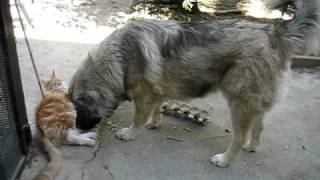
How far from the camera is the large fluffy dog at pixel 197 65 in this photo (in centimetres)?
343

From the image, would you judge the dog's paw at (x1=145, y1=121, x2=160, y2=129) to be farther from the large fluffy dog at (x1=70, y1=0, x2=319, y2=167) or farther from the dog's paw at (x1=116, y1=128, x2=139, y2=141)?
the large fluffy dog at (x1=70, y1=0, x2=319, y2=167)

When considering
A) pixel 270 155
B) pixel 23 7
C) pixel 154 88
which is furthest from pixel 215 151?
pixel 23 7

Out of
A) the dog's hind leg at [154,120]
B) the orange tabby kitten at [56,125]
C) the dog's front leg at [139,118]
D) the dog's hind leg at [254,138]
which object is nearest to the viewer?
the orange tabby kitten at [56,125]

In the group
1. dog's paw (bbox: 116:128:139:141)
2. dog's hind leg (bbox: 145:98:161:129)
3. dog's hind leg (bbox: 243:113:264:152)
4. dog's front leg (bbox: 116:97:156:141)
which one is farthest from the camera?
dog's hind leg (bbox: 145:98:161:129)

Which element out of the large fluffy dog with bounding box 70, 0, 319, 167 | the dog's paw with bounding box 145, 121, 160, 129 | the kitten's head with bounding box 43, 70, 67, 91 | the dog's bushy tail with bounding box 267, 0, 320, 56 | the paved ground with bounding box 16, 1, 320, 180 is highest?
the dog's bushy tail with bounding box 267, 0, 320, 56

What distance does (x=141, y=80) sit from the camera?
3.75 meters

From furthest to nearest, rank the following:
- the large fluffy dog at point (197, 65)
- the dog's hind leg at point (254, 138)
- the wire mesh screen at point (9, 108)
Answer: the dog's hind leg at point (254, 138) → the large fluffy dog at point (197, 65) → the wire mesh screen at point (9, 108)

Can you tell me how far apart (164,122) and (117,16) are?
364cm

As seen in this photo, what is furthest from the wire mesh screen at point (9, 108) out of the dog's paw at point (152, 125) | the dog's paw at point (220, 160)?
the dog's paw at point (220, 160)

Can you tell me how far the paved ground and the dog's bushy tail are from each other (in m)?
1.14

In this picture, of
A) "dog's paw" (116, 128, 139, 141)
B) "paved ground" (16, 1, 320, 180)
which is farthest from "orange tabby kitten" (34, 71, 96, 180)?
"dog's paw" (116, 128, 139, 141)

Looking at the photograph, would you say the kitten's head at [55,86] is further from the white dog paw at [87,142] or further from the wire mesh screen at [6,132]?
the wire mesh screen at [6,132]

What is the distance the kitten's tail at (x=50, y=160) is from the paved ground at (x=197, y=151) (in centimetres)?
8

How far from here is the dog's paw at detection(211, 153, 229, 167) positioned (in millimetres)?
3842
